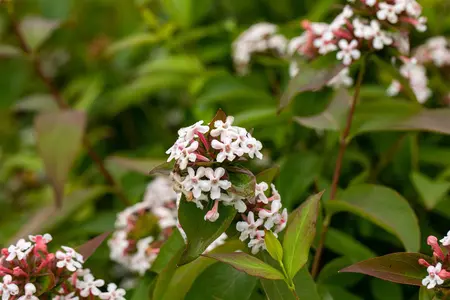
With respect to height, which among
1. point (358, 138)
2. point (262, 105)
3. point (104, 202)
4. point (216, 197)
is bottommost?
point (104, 202)

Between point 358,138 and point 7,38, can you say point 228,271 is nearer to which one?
point 358,138

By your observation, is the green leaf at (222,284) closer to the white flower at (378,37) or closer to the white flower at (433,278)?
the white flower at (433,278)

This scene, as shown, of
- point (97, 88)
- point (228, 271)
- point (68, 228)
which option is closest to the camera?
point (228, 271)

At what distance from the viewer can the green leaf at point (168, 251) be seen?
1012 mm

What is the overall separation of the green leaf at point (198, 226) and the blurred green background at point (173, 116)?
29 centimetres

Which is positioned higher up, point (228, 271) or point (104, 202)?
point (228, 271)

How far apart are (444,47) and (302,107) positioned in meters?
0.43

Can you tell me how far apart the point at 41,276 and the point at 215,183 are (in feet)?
0.97

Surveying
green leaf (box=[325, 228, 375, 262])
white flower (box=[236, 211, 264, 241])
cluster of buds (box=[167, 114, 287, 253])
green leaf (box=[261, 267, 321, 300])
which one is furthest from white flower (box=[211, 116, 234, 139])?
green leaf (box=[325, 228, 375, 262])

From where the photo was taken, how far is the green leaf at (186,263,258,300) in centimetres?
96

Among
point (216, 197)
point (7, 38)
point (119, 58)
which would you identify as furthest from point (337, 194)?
point (7, 38)

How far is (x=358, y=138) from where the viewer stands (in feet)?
5.36

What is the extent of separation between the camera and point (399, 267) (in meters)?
0.87

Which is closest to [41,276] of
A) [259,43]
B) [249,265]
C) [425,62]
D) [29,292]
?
[29,292]
